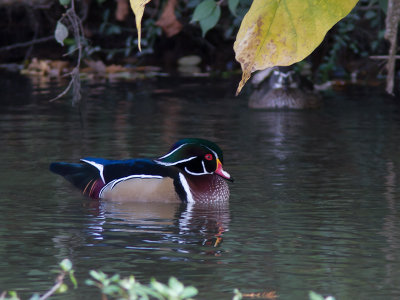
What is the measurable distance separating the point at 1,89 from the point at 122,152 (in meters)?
6.03

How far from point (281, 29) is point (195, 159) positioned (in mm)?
4967

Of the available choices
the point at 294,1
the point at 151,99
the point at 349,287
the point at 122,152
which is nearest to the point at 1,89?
the point at 151,99

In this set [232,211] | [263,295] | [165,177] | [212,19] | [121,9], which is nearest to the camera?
[263,295]

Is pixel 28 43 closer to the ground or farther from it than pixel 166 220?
farther from it

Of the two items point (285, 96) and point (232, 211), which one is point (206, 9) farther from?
point (285, 96)

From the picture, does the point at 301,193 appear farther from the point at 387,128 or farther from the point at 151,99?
the point at 151,99

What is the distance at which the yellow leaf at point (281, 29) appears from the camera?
4.69 feet

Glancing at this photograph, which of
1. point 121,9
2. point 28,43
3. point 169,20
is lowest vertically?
point 28,43

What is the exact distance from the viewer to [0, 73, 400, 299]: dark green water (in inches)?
166

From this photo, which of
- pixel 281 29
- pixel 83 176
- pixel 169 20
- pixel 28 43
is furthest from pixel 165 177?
pixel 28 43

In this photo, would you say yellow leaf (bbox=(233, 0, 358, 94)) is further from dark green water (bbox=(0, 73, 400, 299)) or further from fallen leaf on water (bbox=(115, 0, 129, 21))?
fallen leaf on water (bbox=(115, 0, 129, 21))

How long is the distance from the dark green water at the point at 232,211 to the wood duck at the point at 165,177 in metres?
0.11

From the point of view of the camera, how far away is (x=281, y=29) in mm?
1437

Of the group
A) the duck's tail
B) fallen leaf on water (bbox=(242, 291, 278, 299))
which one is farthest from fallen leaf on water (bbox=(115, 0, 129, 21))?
fallen leaf on water (bbox=(242, 291, 278, 299))
